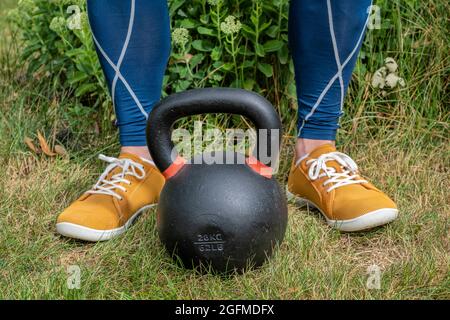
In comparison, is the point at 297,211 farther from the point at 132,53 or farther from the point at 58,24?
the point at 58,24

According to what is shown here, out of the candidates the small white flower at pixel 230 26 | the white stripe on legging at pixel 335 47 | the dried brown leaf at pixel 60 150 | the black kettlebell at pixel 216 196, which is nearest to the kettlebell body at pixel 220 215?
the black kettlebell at pixel 216 196

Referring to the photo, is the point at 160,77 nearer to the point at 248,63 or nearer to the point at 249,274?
the point at 248,63

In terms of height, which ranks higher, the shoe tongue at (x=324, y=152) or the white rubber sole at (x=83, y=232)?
the shoe tongue at (x=324, y=152)

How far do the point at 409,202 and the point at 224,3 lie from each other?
95 cm

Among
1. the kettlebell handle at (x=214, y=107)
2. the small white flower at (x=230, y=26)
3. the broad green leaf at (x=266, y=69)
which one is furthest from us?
the broad green leaf at (x=266, y=69)

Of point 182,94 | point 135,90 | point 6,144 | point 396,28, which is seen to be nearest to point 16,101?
point 6,144

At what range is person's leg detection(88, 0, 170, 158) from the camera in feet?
6.47

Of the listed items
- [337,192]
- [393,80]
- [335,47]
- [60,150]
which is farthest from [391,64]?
[60,150]

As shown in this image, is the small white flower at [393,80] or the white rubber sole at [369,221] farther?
the small white flower at [393,80]

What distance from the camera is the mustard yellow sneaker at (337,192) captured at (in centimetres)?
195

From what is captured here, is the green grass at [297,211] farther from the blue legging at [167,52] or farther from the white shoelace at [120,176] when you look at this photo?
the blue legging at [167,52]

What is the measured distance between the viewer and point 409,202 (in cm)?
218

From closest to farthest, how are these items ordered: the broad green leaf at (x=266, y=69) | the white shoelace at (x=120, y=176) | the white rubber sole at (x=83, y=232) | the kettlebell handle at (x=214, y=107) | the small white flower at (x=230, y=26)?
the kettlebell handle at (x=214, y=107) → the white rubber sole at (x=83, y=232) → the white shoelace at (x=120, y=176) → the small white flower at (x=230, y=26) → the broad green leaf at (x=266, y=69)

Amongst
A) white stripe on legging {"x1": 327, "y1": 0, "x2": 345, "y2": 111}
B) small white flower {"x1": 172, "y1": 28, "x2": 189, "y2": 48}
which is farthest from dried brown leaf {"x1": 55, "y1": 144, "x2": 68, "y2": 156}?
white stripe on legging {"x1": 327, "y1": 0, "x2": 345, "y2": 111}
